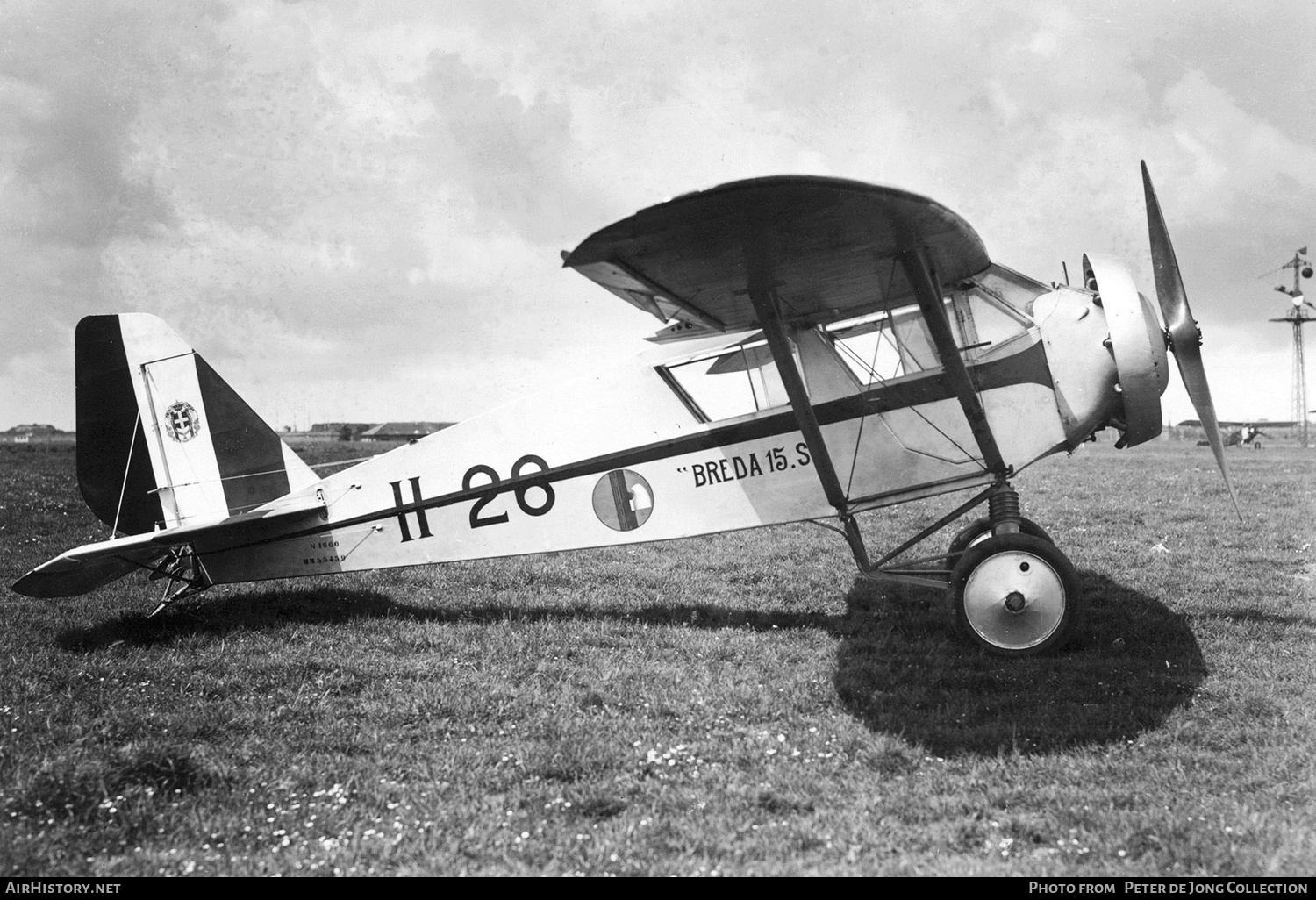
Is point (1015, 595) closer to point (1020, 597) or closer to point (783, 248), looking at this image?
point (1020, 597)

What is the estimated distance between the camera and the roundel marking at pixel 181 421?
6773mm

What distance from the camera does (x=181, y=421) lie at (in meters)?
6.80

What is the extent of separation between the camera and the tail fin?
659 centimetres

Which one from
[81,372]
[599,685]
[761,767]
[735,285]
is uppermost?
[81,372]

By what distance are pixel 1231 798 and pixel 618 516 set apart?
412 cm

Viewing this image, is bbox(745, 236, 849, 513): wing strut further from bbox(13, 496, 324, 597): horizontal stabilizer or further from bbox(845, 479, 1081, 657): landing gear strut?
bbox(13, 496, 324, 597): horizontal stabilizer

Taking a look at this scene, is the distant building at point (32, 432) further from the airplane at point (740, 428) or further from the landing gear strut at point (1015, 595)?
the landing gear strut at point (1015, 595)

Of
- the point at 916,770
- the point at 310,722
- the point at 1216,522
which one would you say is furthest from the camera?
the point at 1216,522

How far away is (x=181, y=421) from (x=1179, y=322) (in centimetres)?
753

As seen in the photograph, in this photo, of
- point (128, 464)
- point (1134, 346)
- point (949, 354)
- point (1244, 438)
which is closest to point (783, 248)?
point (949, 354)

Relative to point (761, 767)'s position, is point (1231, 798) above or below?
below

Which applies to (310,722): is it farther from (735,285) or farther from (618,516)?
(735,285)

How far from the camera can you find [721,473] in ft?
20.7
